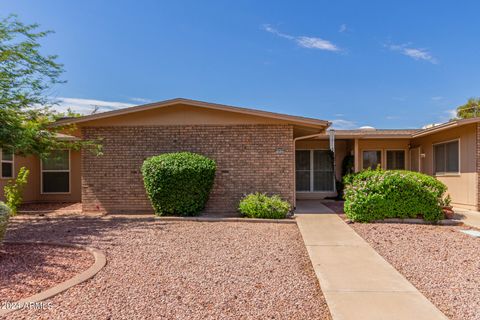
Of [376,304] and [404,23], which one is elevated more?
[404,23]

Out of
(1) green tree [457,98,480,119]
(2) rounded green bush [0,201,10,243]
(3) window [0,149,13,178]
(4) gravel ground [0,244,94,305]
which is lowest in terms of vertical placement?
(4) gravel ground [0,244,94,305]

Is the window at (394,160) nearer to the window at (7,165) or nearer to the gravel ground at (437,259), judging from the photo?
the gravel ground at (437,259)

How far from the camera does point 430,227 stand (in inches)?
313

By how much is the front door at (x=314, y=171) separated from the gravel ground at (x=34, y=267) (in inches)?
445

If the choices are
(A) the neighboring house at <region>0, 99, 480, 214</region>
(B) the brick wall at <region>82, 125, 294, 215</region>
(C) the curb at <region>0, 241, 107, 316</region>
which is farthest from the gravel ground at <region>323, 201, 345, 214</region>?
(C) the curb at <region>0, 241, 107, 316</region>

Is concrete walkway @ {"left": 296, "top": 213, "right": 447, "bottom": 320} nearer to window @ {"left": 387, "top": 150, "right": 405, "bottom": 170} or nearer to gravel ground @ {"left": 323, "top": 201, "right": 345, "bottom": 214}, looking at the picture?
gravel ground @ {"left": 323, "top": 201, "right": 345, "bottom": 214}

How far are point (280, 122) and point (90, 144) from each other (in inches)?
228

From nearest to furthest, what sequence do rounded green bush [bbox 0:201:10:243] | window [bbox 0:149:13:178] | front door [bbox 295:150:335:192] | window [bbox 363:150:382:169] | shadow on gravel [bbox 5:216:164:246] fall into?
rounded green bush [bbox 0:201:10:243] → shadow on gravel [bbox 5:216:164:246] → window [bbox 0:149:13:178] → front door [bbox 295:150:335:192] → window [bbox 363:150:382:169]

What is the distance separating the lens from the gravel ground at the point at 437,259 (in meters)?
3.73

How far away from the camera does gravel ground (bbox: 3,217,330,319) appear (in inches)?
134

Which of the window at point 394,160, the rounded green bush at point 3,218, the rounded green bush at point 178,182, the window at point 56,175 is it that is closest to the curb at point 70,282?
the rounded green bush at point 3,218

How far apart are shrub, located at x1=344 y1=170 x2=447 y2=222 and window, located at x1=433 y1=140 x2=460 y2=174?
3827 millimetres

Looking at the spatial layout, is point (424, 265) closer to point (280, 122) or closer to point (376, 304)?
point (376, 304)

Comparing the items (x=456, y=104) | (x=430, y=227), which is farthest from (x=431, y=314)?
(x=456, y=104)
